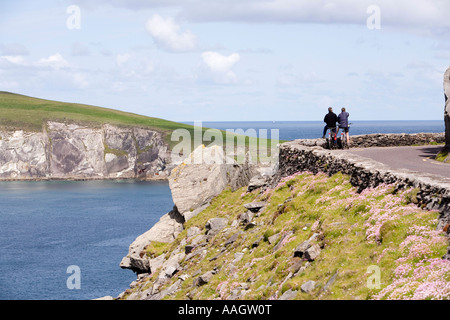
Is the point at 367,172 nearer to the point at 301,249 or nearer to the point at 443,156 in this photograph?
the point at 301,249

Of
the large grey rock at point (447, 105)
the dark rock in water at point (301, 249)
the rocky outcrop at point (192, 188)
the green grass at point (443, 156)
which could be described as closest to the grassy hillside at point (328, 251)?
the dark rock in water at point (301, 249)

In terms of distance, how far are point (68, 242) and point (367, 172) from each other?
107719mm

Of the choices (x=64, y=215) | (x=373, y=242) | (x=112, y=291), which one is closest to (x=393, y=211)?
(x=373, y=242)

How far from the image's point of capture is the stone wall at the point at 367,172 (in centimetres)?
1856

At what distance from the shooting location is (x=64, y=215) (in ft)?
529

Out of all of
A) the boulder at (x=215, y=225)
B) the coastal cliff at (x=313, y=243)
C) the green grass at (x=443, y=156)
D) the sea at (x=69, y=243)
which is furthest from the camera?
the sea at (x=69, y=243)

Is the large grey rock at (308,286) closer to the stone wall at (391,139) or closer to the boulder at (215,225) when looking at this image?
the boulder at (215,225)

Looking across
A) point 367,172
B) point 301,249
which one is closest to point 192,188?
point 367,172

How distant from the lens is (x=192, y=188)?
2023 inches

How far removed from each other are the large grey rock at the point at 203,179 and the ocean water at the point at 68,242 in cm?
3618

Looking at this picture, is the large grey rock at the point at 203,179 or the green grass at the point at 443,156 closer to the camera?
the green grass at the point at 443,156

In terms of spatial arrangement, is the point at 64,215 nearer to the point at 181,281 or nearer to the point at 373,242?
the point at 181,281

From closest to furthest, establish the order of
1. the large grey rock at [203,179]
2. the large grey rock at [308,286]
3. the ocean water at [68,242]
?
the large grey rock at [308,286], the large grey rock at [203,179], the ocean water at [68,242]

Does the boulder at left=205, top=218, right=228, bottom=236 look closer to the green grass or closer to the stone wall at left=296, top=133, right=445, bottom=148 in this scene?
the stone wall at left=296, top=133, right=445, bottom=148
